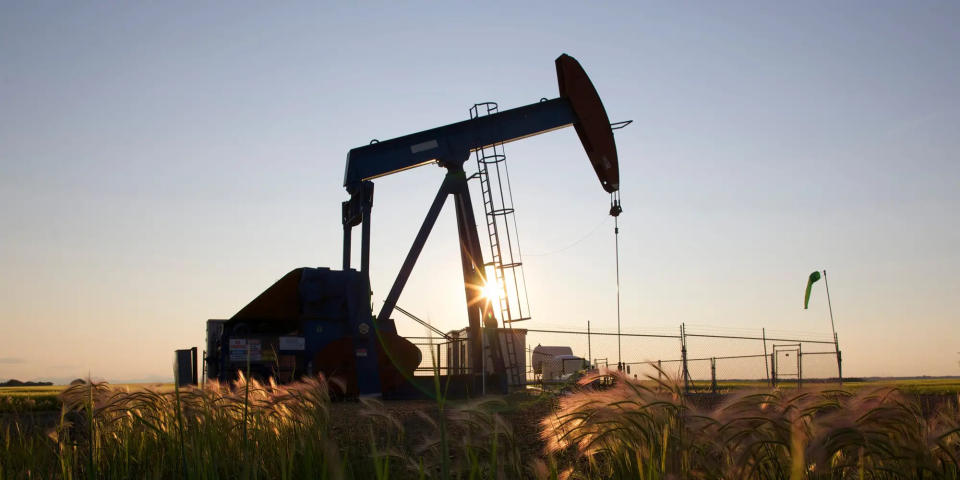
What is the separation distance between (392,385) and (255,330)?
11.0ft

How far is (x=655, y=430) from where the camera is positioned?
281 centimetres

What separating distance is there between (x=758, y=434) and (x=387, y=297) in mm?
15915

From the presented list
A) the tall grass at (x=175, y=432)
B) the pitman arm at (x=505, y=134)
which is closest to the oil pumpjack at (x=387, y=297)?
the pitman arm at (x=505, y=134)

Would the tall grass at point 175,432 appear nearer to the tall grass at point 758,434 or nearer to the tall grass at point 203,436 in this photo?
the tall grass at point 203,436

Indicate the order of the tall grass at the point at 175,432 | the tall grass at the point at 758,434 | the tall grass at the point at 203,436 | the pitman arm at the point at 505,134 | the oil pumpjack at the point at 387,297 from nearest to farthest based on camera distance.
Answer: the tall grass at the point at 758,434
the tall grass at the point at 203,436
the tall grass at the point at 175,432
the oil pumpjack at the point at 387,297
the pitman arm at the point at 505,134

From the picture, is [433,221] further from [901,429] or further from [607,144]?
[901,429]

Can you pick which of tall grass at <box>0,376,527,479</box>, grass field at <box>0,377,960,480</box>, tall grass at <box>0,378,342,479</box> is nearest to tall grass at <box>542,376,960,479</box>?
grass field at <box>0,377,960,480</box>

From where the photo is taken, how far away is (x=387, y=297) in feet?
58.6

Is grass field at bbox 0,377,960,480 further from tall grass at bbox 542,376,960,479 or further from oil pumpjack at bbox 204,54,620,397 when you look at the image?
oil pumpjack at bbox 204,54,620,397

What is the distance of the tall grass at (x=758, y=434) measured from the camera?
2100 millimetres

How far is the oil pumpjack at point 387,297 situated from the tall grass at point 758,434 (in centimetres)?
1263

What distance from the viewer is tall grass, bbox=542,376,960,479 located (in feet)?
6.89

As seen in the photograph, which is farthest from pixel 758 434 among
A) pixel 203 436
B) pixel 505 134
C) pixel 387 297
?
pixel 505 134

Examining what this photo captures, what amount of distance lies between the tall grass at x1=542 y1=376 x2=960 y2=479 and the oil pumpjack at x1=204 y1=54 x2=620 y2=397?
1263 centimetres
